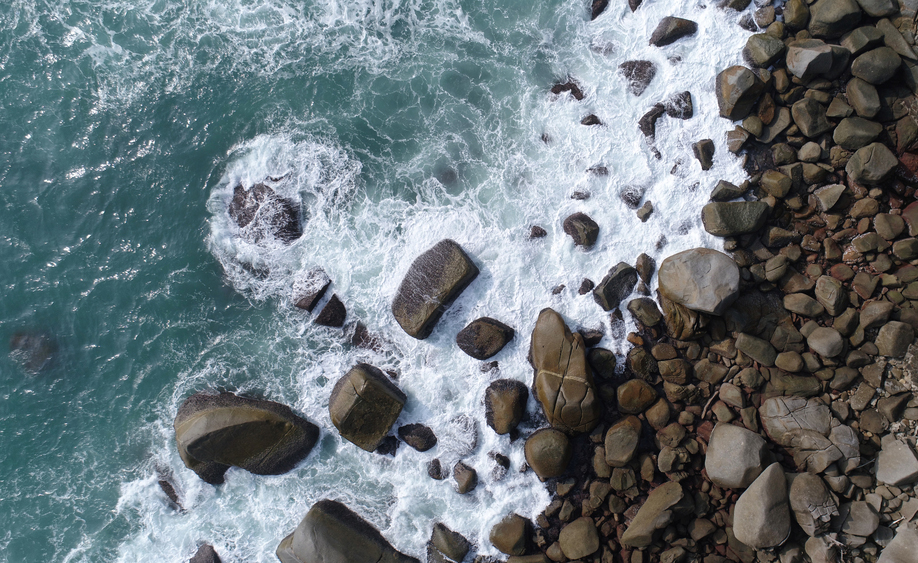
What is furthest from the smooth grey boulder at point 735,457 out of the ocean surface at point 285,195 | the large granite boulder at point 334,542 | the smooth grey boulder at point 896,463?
the large granite boulder at point 334,542

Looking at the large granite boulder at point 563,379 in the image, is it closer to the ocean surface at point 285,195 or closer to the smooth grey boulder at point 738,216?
the ocean surface at point 285,195

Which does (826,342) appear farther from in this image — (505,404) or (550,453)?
(505,404)

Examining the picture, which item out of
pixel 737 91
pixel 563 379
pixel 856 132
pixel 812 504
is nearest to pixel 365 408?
pixel 563 379

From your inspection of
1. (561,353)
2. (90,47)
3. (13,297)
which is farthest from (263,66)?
(561,353)

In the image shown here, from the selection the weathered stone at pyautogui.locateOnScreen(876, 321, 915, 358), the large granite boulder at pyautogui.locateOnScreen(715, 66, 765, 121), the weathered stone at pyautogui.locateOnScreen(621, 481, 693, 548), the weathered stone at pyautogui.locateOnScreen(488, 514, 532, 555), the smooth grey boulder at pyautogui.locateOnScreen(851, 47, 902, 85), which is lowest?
the weathered stone at pyautogui.locateOnScreen(488, 514, 532, 555)

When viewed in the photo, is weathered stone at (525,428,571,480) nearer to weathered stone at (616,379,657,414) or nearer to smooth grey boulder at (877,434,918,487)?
weathered stone at (616,379,657,414)

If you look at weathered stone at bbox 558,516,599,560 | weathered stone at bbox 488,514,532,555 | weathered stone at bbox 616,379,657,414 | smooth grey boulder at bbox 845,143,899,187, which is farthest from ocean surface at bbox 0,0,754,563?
smooth grey boulder at bbox 845,143,899,187
